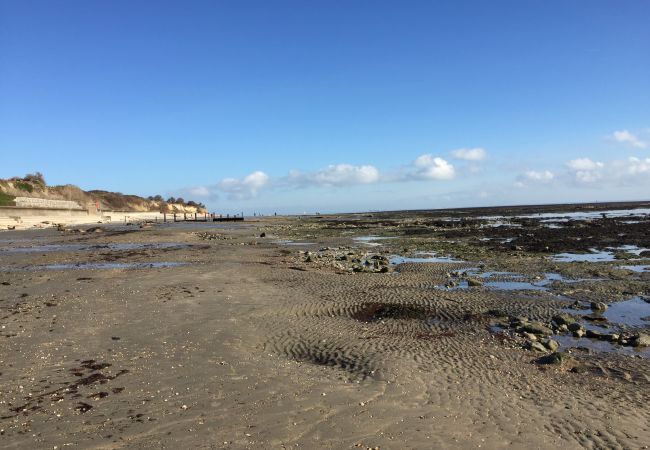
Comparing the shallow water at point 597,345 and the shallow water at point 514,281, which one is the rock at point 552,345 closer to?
the shallow water at point 597,345

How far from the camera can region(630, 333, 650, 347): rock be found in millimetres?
11531

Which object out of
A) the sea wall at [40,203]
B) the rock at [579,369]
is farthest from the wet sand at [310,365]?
the sea wall at [40,203]

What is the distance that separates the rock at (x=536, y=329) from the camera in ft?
41.4

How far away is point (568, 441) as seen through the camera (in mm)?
6742

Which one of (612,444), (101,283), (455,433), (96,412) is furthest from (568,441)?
(101,283)

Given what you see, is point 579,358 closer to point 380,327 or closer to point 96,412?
point 380,327

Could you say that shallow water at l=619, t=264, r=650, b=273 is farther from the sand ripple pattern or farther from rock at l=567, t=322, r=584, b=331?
rock at l=567, t=322, r=584, b=331

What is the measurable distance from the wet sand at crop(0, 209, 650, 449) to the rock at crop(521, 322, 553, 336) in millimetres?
206

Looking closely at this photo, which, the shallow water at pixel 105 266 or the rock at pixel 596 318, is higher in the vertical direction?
the shallow water at pixel 105 266

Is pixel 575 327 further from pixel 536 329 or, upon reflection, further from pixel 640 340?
pixel 640 340

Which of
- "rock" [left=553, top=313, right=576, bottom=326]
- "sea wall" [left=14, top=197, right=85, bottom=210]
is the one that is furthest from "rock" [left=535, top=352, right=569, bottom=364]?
"sea wall" [left=14, top=197, right=85, bottom=210]

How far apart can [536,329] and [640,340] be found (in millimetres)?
2547

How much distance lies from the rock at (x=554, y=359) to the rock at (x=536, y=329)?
2.18 metres

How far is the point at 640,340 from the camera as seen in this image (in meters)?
11.6
